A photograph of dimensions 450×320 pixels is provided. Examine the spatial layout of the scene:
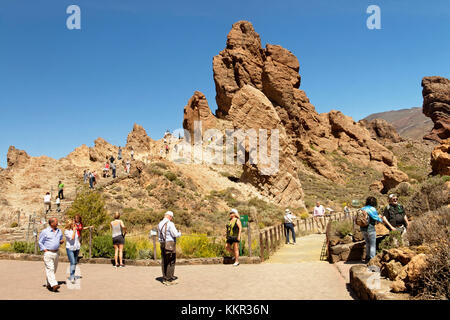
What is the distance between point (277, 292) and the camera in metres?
6.94

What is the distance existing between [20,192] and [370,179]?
4720 centimetres

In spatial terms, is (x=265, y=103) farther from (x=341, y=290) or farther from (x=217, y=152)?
(x=341, y=290)

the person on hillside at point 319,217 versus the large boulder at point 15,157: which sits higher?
the large boulder at point 15,157

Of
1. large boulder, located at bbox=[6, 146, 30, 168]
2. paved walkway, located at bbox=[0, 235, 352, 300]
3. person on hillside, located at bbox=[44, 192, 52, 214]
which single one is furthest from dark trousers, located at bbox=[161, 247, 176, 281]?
large boulder, located at bbox=[6, 146, 30, 168]

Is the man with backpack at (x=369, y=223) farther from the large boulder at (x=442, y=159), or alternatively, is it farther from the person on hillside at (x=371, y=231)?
the large boulder at (x=442, y=159)

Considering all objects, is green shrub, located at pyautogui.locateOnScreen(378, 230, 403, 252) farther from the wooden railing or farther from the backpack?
the wooden railing

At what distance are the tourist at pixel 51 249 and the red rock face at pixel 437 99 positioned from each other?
3166 inches

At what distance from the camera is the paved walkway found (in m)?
6.92

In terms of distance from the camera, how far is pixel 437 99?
242ft

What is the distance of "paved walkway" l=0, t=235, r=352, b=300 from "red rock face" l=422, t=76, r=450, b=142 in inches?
3012

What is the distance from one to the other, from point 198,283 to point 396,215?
530cm

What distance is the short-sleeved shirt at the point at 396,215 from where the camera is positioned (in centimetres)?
876

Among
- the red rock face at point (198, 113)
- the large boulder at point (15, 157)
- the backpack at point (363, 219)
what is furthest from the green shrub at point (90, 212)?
the red rock face at point (198, 113)

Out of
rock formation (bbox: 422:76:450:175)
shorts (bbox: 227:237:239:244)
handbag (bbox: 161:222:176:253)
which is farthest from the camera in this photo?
rock formation (bbox: 422:76:450:175)
